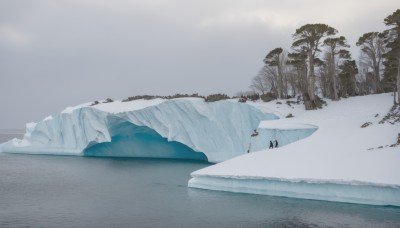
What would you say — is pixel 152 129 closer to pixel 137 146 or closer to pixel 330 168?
pixel 137 146

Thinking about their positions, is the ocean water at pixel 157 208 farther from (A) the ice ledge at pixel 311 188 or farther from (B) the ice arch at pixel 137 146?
(B) the ice arch at pixel 137 146

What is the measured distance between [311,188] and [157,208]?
654 cm

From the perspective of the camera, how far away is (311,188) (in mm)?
16109

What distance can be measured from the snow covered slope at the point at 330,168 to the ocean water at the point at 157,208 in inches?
19.3

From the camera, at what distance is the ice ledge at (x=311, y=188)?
14.5 m

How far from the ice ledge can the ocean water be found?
351 mm

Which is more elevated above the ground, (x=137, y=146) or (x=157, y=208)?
(x=137, y=146)

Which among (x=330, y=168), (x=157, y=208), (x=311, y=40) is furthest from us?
(x=311, y=40)

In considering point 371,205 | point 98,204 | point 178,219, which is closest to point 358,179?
point 371,205

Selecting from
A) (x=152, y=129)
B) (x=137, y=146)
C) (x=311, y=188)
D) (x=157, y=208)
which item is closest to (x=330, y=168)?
(x=311, y=188)

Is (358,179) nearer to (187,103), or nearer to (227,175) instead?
(227,175)

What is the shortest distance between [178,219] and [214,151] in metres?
18.2

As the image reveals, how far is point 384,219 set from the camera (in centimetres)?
1281

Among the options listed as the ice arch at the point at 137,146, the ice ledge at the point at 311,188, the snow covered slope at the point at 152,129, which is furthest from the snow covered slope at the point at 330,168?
the ice arch at the point at 137,146
